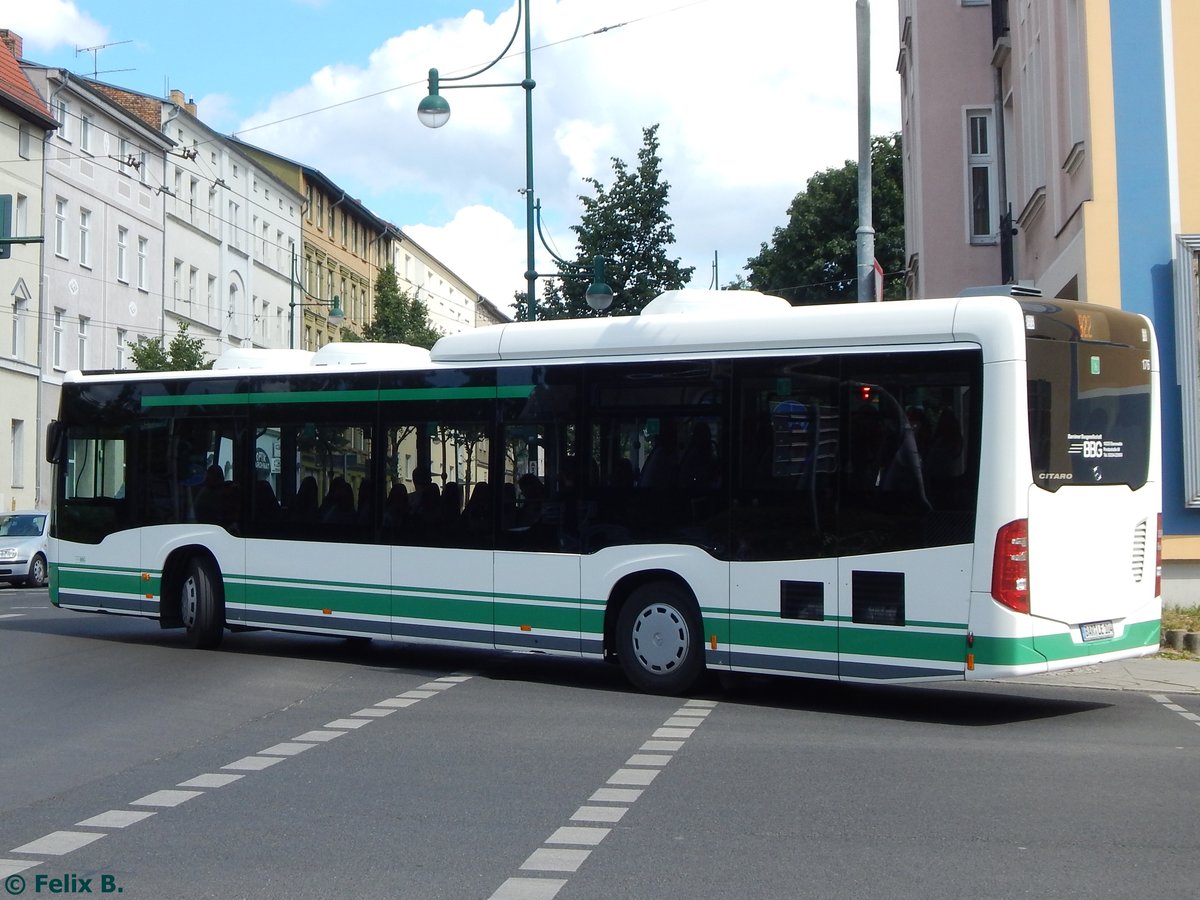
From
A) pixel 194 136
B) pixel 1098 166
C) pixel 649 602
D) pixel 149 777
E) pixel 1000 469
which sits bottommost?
pixel 149 777

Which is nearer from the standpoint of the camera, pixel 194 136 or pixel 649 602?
pixel 649 602

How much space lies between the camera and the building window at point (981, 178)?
87.5 ft

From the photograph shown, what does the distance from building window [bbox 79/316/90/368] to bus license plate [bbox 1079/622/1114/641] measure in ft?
148

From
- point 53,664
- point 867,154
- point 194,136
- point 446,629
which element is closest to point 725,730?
point 446,629

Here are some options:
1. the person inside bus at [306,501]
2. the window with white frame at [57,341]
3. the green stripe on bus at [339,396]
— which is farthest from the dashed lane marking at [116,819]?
the window with white frame at [57,341]

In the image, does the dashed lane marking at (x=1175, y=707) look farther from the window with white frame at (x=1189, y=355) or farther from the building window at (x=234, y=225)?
the building window at (x=234, y=225)

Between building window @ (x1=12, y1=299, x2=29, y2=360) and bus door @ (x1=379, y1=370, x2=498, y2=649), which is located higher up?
building window @ (x1=12, y1=299, x2=29, y2=360)

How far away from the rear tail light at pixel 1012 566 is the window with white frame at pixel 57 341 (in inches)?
1722

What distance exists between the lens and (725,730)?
410 inches

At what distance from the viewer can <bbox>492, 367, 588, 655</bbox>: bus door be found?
12.6 m

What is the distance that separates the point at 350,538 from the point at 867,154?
782 centimetres

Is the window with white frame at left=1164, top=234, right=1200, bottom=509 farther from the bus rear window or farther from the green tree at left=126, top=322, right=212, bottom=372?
the green tree at left=126, top=322, right=212, bottom=372

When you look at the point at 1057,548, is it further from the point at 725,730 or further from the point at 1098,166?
the point at 1098,166

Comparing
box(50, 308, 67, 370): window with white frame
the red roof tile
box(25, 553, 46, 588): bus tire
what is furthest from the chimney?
box(25, 553, 46, 588): bus tire
